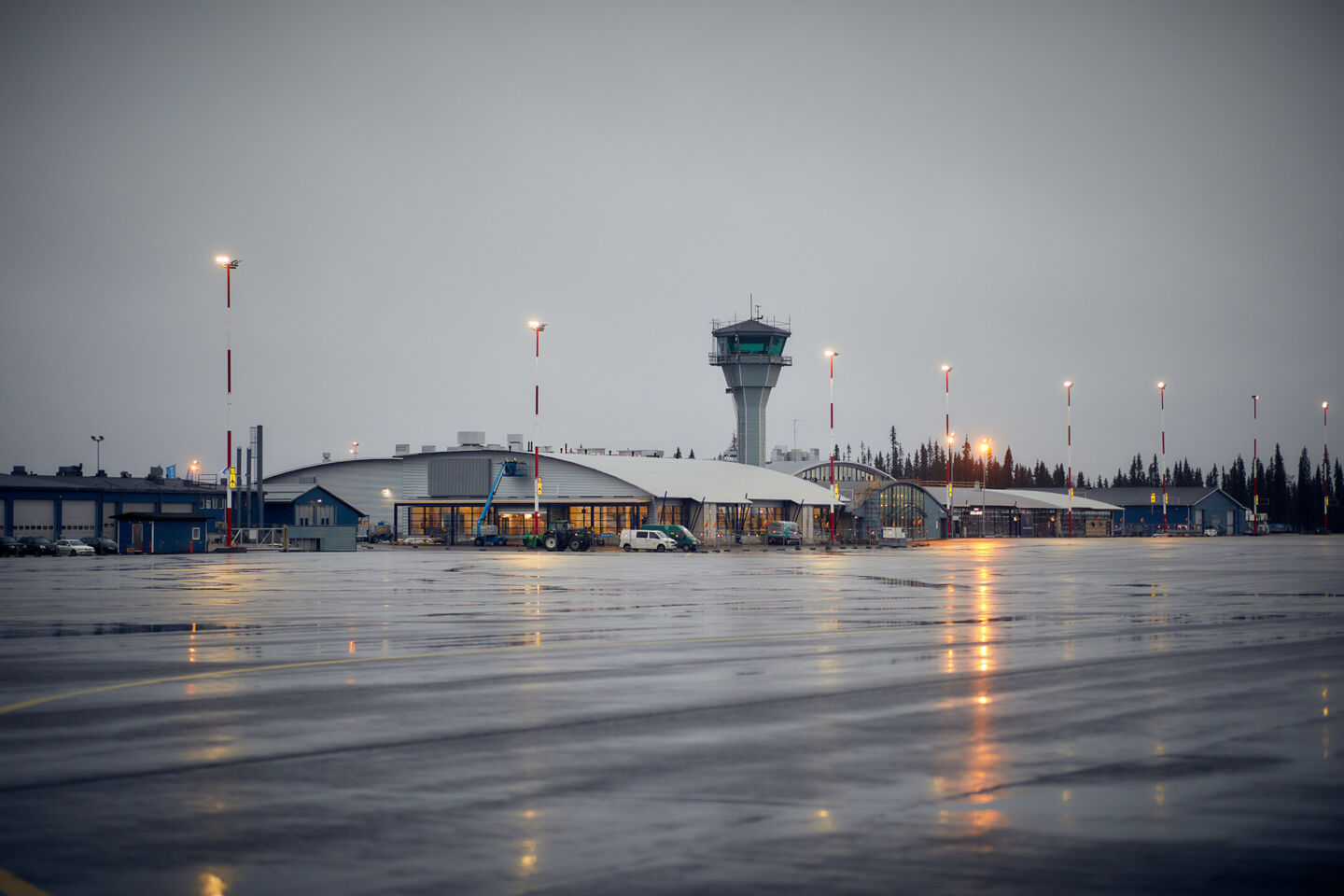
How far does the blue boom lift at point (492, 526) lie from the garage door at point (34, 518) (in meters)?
27.2

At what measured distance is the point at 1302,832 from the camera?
7277mm

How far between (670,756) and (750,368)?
108601mm

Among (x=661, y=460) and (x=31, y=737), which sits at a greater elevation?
(x=661, y=460)

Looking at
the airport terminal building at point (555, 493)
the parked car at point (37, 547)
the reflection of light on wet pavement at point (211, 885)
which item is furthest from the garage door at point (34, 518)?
the reflection of light on wet pavement at point (211, 885)

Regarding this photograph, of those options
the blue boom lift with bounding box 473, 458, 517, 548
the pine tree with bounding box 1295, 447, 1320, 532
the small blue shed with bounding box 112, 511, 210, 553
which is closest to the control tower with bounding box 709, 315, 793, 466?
the blue boom lift with bounding box 473, 458, 517, 548

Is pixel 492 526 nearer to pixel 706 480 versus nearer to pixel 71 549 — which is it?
pixel 706 480

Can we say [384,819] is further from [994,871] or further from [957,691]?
[957,691]

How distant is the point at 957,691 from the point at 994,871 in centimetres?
672

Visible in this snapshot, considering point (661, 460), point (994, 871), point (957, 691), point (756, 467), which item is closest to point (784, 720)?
point (957, 691)

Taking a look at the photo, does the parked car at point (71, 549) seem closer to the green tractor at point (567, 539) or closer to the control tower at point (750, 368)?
the green tractor at point (567, 539)

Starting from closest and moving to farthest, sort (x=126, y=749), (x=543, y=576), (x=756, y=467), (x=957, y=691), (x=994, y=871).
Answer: (x=994, y=871) → (x=126, y=749) → (x=957, y=691) → (x=543, y=576) → (x=756, y=467)

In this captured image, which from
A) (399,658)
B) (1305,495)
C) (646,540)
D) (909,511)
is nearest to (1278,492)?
(1305,495)

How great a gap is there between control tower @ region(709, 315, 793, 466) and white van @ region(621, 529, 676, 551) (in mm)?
43442

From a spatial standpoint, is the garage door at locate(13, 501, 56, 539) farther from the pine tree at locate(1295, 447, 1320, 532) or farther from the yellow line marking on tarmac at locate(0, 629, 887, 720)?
the pine tree at locate(1295, 447, 1320, 532)
